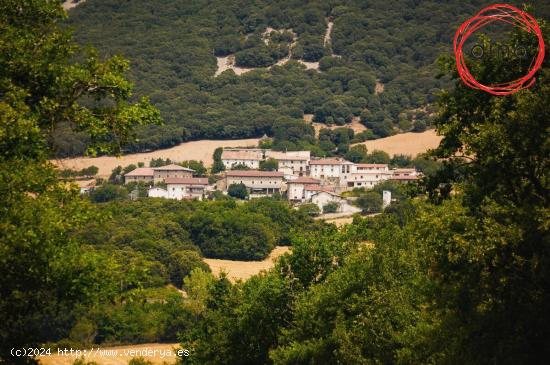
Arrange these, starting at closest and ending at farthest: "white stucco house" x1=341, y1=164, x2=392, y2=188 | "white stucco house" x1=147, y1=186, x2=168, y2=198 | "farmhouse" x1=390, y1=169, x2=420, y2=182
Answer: "white stucco house" x1=147, y1=186, x2=168, y2=198 < "farmhouse" x1=390, y1=169, x2=420, y2=182 < "white stucco house" x1=341, y1=164, x2=392, y2=188

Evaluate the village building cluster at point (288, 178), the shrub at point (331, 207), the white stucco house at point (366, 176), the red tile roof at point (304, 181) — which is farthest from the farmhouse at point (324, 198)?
the white stucco house at point (366, 176)

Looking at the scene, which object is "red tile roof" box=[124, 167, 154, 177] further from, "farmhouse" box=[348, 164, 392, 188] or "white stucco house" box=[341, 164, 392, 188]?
"farmhouse" box=[348, 164, 392, 188]

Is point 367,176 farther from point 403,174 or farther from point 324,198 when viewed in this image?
point 324,198

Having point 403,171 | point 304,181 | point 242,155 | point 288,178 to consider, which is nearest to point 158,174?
point 288,178

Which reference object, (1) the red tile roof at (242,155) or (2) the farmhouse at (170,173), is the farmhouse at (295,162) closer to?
(1) the red tile roof at (242,155)

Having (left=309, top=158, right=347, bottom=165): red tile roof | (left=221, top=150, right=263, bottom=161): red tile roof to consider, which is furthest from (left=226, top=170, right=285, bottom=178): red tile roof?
(left=221, top=150, right=263, bottom=161): red tile roof

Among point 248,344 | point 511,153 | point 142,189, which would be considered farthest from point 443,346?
point 142,189

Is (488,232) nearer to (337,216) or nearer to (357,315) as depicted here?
(357,315)
